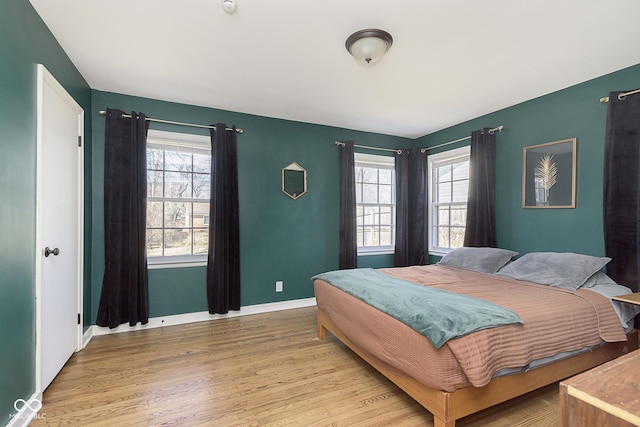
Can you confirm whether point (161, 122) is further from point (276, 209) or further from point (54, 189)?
point (276, 209)

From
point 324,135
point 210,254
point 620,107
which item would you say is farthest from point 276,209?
point 620,107

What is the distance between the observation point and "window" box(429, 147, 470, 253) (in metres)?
4.02

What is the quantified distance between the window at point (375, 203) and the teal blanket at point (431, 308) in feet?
6.42

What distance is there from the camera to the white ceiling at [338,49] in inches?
71.2

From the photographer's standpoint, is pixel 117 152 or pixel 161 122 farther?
pixel 161 122

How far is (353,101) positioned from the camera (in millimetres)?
3252

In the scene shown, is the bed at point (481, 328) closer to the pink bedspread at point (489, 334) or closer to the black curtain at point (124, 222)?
the pink bedspread at point (489, 334)

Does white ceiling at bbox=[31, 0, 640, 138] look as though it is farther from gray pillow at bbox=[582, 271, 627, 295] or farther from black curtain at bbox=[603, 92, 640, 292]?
gray pillow at bbox=[582, 271, 627, 295]

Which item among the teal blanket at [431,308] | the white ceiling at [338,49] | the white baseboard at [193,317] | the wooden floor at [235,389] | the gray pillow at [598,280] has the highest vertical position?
the white ceiling at [338,49]

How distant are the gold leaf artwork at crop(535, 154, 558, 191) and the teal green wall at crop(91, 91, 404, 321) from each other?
83.7 inches

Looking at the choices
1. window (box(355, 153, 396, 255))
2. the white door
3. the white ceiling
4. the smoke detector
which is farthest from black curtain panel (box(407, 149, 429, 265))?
the white door

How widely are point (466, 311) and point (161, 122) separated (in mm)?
3460
